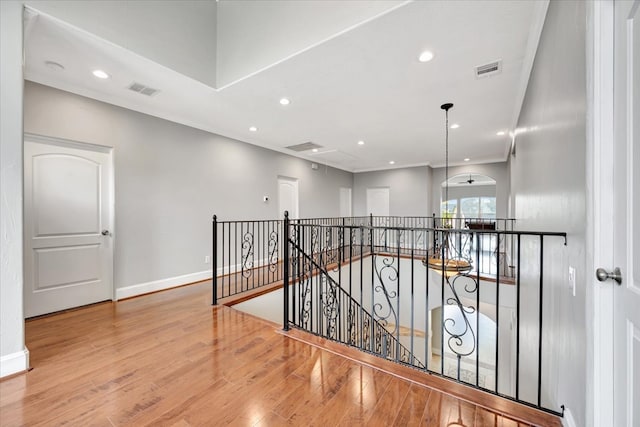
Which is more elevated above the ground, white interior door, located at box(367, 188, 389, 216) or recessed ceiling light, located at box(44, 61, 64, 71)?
recessed ceiling light, located at box(44, 61, 64, 71)

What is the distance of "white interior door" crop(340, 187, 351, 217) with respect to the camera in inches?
339

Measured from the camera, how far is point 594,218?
1.06 metres

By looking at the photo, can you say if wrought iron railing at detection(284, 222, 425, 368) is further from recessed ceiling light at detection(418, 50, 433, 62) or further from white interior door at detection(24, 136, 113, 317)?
white interior door at detection(24, 136, 113, 317)

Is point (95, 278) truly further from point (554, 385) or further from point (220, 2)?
point (554, 385)

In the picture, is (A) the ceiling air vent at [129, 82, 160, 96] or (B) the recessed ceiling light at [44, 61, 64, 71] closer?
(B) the recessed ceiling light at [44, 61, 64, 71]

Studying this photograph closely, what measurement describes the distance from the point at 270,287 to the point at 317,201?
3715 millimetres

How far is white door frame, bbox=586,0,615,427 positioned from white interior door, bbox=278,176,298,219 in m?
5.54

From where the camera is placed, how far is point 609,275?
3.28ft

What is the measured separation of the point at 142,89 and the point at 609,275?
174 inches

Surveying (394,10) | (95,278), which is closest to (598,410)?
(394,10)

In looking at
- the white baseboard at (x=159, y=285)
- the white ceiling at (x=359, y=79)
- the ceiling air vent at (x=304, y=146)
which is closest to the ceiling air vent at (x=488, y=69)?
the white ceiling at (x=359, y=79)

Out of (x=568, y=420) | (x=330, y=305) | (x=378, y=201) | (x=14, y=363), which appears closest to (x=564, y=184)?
(x=568, y=420)

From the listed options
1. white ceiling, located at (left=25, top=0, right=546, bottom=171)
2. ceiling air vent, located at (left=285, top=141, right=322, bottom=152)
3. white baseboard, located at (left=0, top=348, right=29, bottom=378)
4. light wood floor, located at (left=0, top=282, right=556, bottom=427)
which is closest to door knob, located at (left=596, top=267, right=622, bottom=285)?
light wood floor, located at (left=0, top=282, right=556, bottom=427)

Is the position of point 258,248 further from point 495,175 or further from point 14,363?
point 495,175
